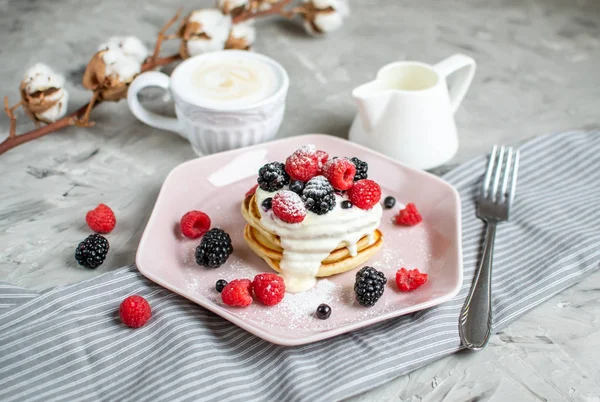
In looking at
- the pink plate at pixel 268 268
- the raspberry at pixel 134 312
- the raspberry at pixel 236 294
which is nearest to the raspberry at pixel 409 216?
the pink plate at pixel 268 268

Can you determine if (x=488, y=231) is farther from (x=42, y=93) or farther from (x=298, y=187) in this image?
(x=42, y=93)

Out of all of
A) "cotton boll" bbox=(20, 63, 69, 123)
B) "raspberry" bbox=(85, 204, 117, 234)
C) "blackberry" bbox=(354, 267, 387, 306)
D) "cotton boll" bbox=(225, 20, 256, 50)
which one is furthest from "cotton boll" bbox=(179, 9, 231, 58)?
"blackberry" bbox=(354, 267, 387, 306)

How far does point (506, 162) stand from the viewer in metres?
1.77

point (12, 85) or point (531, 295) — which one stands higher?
point (12, 85)

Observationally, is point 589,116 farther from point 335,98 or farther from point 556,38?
point 335,98

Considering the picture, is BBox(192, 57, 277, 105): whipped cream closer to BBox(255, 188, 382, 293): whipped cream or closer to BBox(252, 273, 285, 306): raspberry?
BBox(255, 188, 382, 293): whipped cream

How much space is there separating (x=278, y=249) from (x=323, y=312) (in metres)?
0.20

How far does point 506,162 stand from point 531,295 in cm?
51

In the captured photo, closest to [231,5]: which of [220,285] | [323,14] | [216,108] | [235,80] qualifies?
[323,14]

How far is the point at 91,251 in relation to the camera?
144cm

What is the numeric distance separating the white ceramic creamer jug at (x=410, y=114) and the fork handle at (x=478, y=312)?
0.43 m

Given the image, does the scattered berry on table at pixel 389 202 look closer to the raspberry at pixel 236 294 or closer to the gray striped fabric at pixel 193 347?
the gray striped fabric at pixel 193 347

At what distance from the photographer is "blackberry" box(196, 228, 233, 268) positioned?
55.7 inches

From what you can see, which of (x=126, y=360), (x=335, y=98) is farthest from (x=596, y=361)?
(x=335, y=98)
